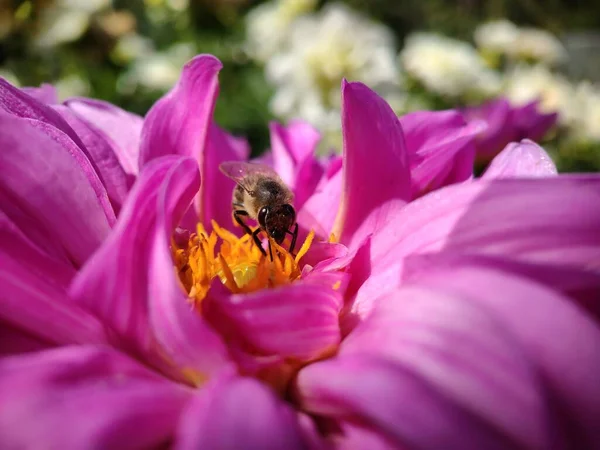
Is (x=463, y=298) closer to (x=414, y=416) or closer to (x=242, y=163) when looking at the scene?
(x=414, y=416)

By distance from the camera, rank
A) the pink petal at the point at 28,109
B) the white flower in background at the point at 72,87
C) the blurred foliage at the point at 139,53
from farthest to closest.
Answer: the white flower in background at the point at 72,87 → the blurred foliage at the point at 139,53 → the pink petal at the point at 28,109

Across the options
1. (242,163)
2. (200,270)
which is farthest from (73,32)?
(200,270)

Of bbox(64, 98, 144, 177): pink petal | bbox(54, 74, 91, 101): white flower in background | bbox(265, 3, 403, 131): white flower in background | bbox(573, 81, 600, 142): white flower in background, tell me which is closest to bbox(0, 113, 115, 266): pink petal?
bbox(64, 98, 144, 177): pink petal

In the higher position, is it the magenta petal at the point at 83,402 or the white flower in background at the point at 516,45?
the magenta petal at the point at 83,402

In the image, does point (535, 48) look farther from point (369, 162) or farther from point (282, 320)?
point (282, 320)

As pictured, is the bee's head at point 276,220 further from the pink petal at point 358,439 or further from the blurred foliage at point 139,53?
the blurred foliage at point 139,53

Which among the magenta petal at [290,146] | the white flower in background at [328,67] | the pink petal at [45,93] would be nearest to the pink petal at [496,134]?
the white flower in background at [328,67]

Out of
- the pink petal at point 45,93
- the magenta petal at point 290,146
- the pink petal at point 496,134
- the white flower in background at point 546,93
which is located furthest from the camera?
the white flower in background at point 546,93
